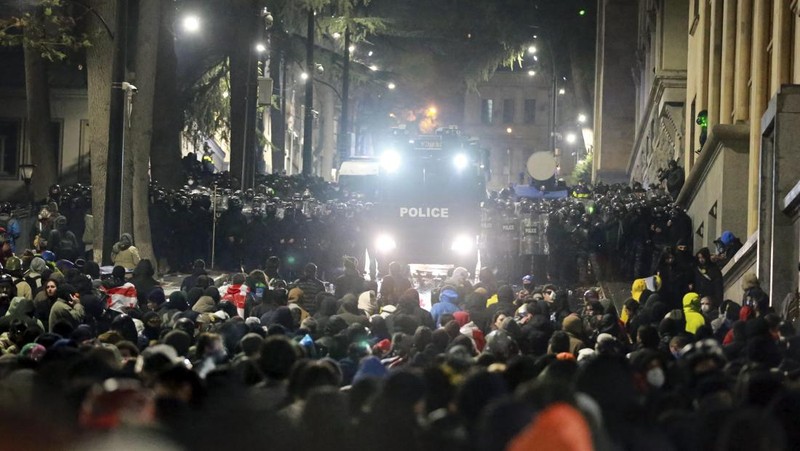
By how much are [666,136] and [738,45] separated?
13.5 meters

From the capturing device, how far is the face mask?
9.82m

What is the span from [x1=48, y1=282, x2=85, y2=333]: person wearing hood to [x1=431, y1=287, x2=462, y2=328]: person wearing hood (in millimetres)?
Answer: 3927

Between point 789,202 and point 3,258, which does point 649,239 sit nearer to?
point 789,202

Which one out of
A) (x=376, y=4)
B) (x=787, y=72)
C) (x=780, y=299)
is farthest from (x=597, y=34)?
(x=780, y=299)

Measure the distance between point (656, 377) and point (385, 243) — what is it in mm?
18881

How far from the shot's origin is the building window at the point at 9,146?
4488 centimetres

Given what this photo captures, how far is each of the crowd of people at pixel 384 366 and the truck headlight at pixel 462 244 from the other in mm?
6210

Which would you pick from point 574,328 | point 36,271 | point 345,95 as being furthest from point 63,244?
point 345,95

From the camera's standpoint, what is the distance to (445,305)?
61.2 ft

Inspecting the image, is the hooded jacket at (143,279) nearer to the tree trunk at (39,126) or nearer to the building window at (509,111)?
the tree trunk at (39,126)

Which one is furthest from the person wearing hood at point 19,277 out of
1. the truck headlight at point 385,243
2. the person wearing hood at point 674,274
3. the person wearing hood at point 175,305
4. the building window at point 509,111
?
the building window at point 509,111

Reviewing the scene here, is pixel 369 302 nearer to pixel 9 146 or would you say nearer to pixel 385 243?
pixel 385 243

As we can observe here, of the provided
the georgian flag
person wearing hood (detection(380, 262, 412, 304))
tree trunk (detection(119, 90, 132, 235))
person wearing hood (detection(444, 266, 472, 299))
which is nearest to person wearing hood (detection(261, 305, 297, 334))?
the georgian flag

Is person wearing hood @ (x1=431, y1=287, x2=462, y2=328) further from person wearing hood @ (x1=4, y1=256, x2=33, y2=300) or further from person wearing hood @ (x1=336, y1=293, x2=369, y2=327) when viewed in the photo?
person wearing hood @ (x1=4, y1=256, x2=33, y2=300)
